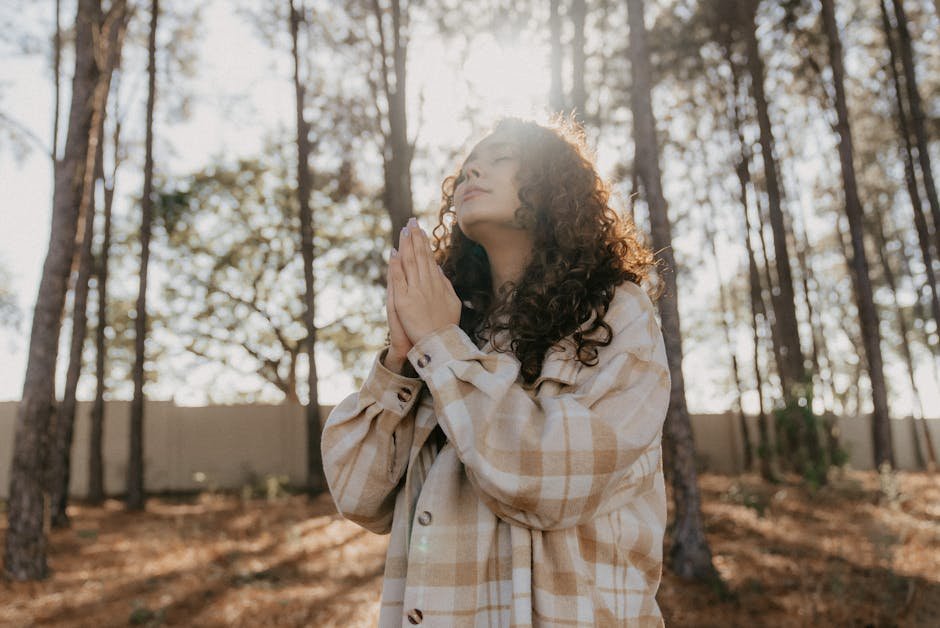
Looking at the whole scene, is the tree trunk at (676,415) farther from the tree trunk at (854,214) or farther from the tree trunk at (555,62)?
the tree trunk at (854,214)

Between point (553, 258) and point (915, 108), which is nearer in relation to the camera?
point (553, 258)

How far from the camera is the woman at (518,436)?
1.15 meters

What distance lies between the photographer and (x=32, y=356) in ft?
20.8

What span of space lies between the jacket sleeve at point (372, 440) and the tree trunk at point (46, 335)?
607cm

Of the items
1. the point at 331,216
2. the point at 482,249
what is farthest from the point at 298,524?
the point at 331,216

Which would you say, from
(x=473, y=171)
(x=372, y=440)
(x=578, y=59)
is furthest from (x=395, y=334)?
(x=578, y=59)

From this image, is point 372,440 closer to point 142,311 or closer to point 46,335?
point 46,335

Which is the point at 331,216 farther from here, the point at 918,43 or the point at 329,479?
the point at 329,479

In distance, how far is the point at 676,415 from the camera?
5.93 m

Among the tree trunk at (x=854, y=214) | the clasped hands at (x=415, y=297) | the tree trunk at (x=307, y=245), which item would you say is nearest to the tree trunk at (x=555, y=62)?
the tree trunk at (x=854, y=214)

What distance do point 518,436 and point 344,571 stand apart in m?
5.96

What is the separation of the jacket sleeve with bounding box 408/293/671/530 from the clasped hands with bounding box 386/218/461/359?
0.04m

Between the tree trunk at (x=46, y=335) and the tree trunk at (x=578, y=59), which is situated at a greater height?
the tree trunk at (x=578, y=59)

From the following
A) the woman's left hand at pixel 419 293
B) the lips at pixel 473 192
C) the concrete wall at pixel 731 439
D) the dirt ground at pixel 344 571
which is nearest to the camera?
the woman's left hand at pixel 419 293
